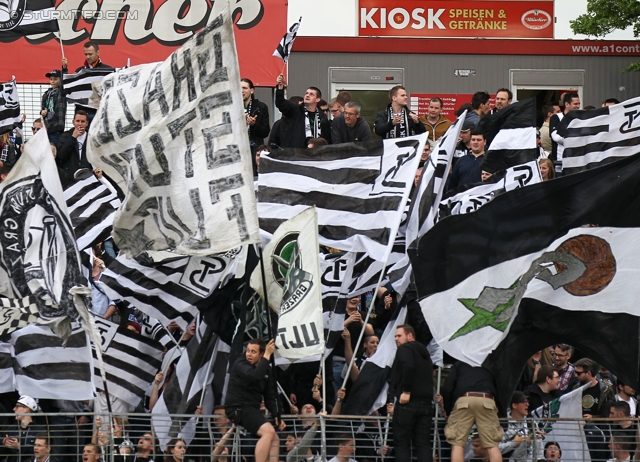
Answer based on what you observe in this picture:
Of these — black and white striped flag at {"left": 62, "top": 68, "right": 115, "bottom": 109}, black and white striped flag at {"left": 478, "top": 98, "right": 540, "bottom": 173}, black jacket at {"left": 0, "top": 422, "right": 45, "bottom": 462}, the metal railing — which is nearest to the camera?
the metal railing

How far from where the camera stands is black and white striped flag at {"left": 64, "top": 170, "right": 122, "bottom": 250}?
17953mm

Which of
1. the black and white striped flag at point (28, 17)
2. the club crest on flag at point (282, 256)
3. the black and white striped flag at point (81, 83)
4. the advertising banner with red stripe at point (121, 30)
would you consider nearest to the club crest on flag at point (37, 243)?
the club crest on flag at point (282, 256)

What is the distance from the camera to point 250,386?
48.5ft

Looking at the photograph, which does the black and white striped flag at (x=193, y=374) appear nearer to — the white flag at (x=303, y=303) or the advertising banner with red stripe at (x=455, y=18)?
the white flag at (x=303, y=303)

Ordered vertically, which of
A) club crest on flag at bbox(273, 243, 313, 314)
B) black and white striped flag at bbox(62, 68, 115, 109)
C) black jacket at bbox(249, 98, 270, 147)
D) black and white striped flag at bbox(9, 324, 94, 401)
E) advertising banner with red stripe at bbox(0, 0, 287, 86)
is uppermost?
advertising banner with red stripe at bbox(0, 0, 287, 86)

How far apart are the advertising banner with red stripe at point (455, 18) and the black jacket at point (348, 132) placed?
29.7ft

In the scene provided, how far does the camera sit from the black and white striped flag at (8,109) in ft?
71.6

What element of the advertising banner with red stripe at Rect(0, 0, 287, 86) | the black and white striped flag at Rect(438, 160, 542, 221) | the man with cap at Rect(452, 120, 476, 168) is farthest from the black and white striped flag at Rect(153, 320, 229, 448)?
the advertising banner with red stripe at Rect(0, 0, 287, 86)

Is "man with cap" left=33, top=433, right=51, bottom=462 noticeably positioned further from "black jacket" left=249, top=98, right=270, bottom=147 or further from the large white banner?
"black jacket" left=249, top=98, right=270, bottom=147

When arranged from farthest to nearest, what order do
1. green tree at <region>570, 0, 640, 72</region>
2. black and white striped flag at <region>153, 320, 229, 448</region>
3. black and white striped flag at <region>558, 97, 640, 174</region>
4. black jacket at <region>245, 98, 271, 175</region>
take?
green tree at <region>570, 0, 640, 72</region>
black jacket at <region>245, 98, 271, 175</region>
black and white striped flag at <region>558, 97, 640, 174</region>
black and white striped flag at <region>153, 320, 229, 448</region>

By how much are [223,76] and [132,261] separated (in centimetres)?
370

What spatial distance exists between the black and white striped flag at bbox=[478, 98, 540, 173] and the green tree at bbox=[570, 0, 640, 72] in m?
14.2

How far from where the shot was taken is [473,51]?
95.5 ft

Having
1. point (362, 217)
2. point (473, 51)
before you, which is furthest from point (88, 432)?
point (473, 51)
